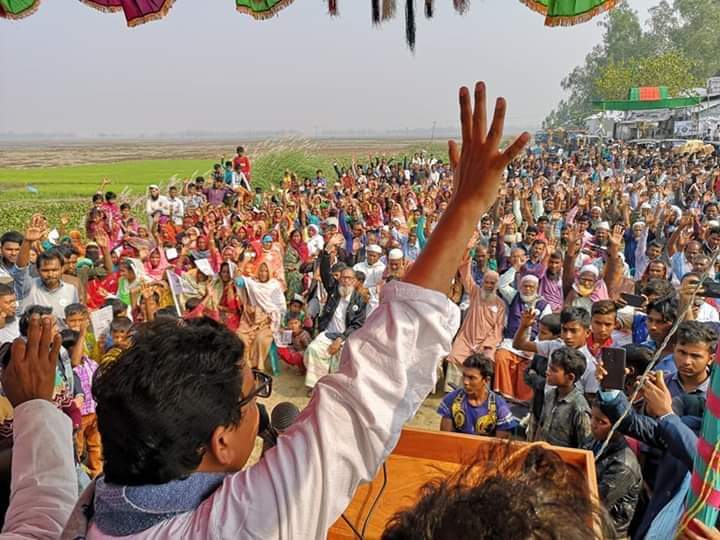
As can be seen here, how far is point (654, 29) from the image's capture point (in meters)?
66.4

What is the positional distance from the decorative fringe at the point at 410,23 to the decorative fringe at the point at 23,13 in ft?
5.64

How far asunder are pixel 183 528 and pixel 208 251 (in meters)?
6.56

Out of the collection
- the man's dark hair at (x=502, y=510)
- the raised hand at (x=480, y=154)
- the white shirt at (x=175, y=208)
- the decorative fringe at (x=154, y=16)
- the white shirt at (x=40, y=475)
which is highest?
the decorative fringe at (x=154, y=16)

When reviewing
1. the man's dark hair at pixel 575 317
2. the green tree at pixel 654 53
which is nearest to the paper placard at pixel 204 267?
the man's dark hair at pixel 575 317

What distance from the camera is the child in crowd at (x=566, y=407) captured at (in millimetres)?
2754

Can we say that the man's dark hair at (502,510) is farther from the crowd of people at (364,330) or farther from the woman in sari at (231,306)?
the woman in sari at (231,306)

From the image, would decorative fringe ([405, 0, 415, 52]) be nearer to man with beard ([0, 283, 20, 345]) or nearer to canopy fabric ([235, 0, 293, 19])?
canopy fabric ([235, 0, 293, 19])

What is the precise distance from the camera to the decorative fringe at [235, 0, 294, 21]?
254 centimetres

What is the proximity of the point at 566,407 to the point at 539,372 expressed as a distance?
2.55ft

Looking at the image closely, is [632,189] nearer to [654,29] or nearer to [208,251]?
[208,251]

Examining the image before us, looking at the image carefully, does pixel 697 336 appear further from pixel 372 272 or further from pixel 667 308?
pixel 372 272

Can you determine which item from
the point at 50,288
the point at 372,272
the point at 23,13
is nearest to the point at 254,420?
the point at 23,13

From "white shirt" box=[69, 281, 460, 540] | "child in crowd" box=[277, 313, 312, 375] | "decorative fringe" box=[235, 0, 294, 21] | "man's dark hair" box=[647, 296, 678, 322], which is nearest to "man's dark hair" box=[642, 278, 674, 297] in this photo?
"man's dark hair" box=[647, 296, 678, 322]

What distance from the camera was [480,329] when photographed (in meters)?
5.23
